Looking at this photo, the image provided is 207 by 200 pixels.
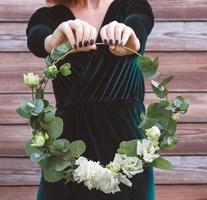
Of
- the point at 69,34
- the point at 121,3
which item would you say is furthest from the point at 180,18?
the point at 69,34

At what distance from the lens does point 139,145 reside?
34.0 inches

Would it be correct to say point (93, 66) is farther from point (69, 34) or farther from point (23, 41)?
point (23, 41)

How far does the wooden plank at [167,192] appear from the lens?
1.77 meters

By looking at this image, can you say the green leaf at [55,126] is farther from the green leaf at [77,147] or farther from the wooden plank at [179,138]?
the wooden plank at [179,138]

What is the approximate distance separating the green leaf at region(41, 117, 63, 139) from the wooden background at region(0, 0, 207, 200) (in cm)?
88

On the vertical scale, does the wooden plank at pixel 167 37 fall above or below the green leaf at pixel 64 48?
below

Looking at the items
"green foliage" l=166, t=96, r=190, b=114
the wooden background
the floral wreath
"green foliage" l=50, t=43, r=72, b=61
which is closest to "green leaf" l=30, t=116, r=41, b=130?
the floral wreath

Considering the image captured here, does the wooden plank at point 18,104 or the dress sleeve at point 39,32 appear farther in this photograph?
the wooden plank at point 18,104

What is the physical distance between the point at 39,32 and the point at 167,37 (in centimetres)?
83

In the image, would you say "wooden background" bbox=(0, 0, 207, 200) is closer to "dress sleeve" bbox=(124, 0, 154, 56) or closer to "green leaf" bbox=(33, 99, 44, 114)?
"dress sleeve" bbox=(124, 0, 154, 56)

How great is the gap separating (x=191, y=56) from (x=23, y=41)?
1.77 ft

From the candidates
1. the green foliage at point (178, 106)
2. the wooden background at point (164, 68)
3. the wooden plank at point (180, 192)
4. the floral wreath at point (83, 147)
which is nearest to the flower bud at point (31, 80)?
the floral wreath at point (83, 147)

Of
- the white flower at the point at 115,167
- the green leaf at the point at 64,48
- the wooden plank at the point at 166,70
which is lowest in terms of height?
the wooden plank at the point at 166,70

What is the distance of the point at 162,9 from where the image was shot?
5.73 ft
